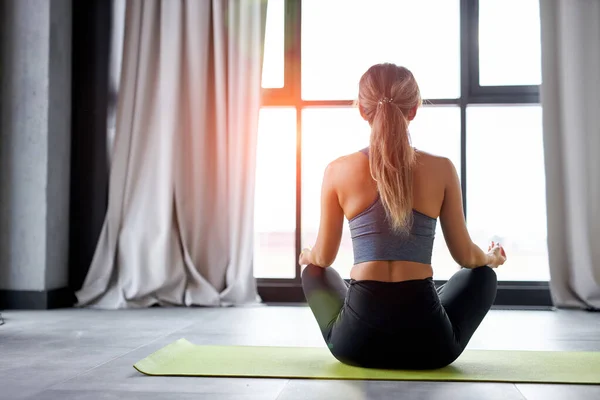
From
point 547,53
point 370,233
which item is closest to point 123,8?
point 547,53

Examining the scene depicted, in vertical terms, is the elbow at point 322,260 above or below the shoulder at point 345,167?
below

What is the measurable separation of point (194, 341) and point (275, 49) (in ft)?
6.99

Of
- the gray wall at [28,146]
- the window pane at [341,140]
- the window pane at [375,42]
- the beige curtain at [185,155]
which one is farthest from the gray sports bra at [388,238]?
the gray wall at [28,146]

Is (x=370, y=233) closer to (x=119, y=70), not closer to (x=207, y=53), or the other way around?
(x=207, y=53)

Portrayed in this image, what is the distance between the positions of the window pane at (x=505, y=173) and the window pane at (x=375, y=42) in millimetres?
328

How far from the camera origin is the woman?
70.4 inches

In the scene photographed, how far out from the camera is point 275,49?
4098mm

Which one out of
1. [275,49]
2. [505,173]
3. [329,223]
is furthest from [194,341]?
[505,173]

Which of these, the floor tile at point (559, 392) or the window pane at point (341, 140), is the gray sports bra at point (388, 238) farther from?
the window pane at point (341, 140)

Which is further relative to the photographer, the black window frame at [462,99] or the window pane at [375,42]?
the window pane at [375,42]

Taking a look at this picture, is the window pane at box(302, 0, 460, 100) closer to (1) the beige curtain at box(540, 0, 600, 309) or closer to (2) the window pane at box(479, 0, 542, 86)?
(2) the window pane at box(479, 0, 542, 86)

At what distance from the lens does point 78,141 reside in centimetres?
405

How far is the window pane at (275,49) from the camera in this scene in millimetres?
4090

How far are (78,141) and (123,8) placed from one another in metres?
0.84
